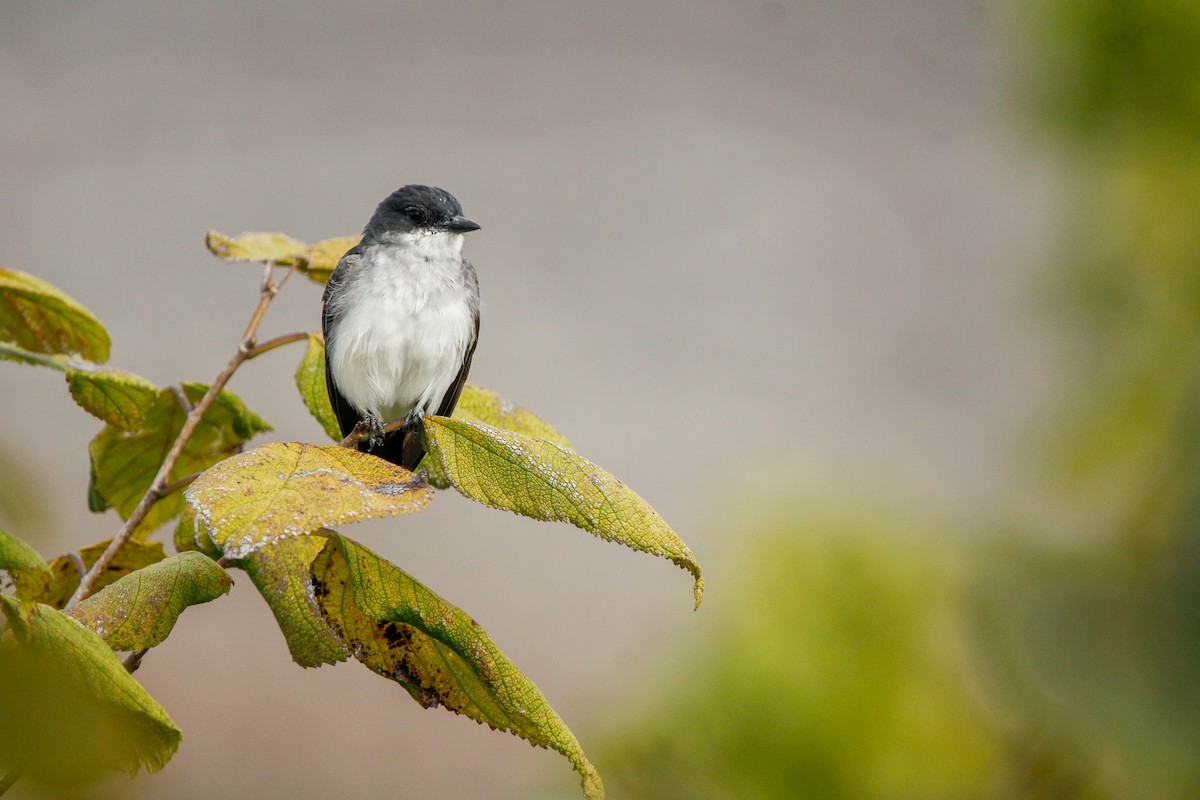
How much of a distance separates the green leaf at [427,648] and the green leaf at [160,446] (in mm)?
307

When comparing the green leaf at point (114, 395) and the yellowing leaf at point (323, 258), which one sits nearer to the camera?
the green leaf at point (114, 395)

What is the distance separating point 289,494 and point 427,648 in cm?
23

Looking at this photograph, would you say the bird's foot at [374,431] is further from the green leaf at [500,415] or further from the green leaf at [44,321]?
the green leaf at [44,321]

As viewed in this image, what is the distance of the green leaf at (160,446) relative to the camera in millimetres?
1041

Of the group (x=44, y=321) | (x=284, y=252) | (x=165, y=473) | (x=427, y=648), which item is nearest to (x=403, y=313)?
(x=284, y=252)

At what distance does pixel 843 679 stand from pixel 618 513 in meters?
0.34

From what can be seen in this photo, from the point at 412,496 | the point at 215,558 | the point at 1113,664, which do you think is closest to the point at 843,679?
the point at 1113,664

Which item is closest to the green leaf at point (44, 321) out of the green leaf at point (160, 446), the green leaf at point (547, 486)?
the green leaf at point (160, 446)

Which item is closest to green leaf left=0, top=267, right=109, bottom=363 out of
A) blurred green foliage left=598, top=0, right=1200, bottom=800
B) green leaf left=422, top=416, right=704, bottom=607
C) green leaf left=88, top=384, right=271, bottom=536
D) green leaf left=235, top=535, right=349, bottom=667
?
green leaf left=88, top=384, right=271, bottom=536

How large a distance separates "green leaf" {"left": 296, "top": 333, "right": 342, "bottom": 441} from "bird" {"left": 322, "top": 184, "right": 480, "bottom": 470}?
0.64 metres

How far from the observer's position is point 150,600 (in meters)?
0.70

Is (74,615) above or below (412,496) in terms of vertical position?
below

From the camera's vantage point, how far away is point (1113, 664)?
0.92 meters

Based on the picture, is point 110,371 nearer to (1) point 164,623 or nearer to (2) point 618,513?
(1) point 164,623
